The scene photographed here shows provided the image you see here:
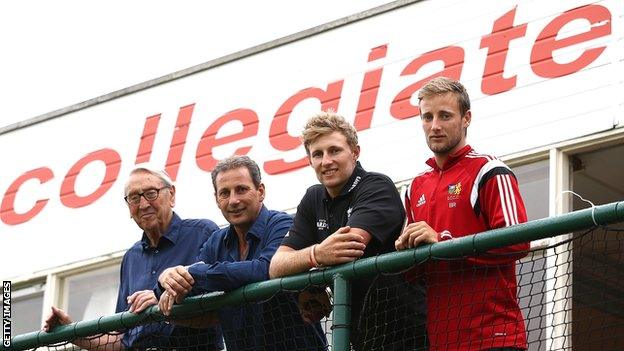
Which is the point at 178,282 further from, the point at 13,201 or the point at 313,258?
the point at 13,201

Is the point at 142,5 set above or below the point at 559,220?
above

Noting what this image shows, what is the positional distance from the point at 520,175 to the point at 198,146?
280 cm

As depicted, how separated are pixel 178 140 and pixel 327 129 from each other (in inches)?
182

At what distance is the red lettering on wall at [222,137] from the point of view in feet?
33.7

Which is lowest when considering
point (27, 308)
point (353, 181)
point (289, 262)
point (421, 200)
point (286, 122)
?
point (289, 262)

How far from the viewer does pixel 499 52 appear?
891 cm

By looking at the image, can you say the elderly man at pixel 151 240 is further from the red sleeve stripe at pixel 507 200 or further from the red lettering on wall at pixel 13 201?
the red lettering on wall at pixel 13 201

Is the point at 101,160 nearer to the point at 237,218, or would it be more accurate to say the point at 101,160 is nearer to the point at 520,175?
the point at 520,175

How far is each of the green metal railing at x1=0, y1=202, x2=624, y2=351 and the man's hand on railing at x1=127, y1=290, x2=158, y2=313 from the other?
0.03 m

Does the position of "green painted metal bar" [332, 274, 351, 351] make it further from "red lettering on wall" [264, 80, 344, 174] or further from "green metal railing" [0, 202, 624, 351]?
"red lettering on wall" [264, 80, 344, 174]

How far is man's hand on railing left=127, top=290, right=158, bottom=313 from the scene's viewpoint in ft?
21.6

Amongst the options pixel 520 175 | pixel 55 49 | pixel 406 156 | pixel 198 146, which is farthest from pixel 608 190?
pixel 55 49

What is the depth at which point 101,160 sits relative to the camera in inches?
441

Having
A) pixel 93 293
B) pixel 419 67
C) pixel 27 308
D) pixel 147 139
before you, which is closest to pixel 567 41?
pixel 419 67
